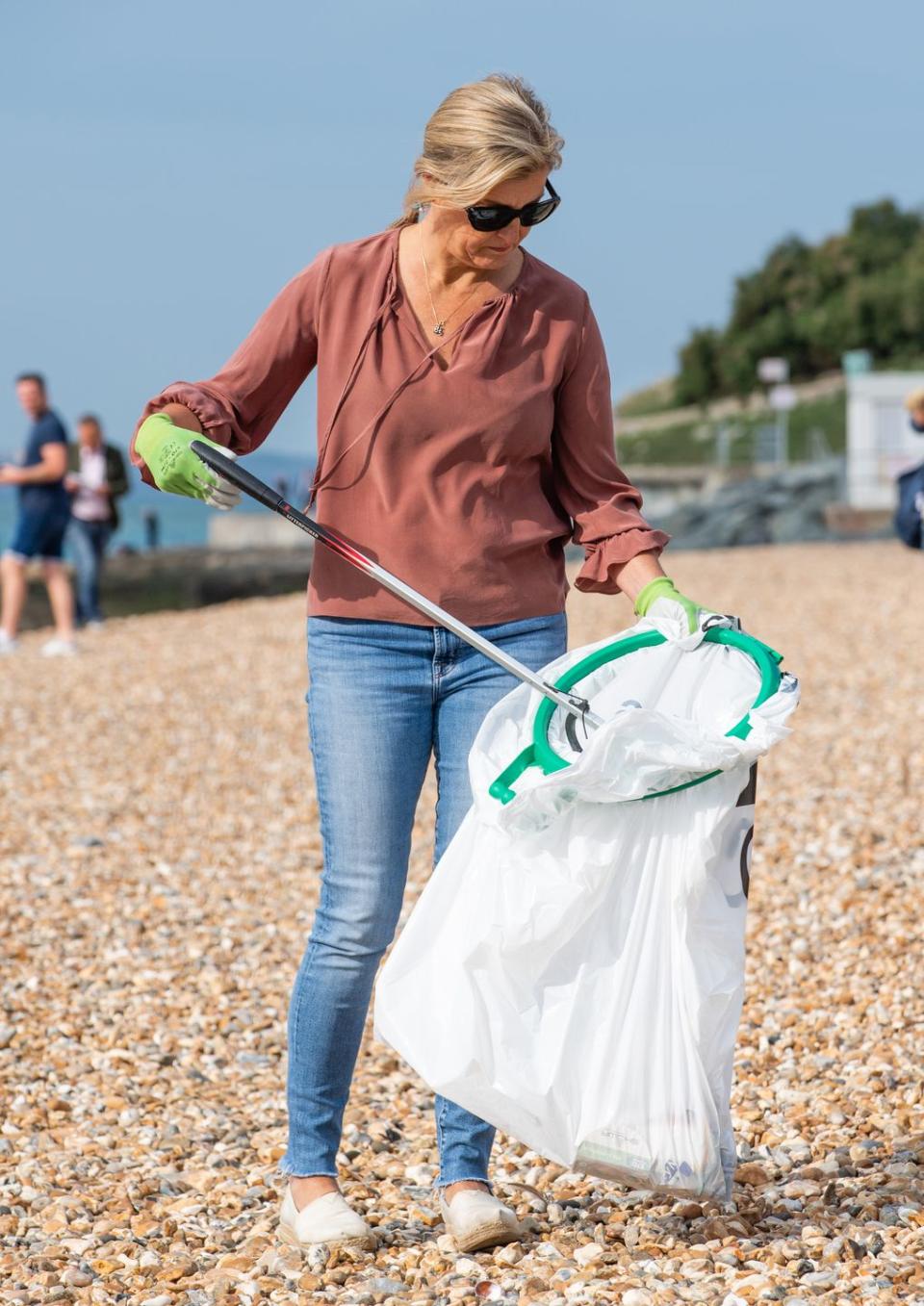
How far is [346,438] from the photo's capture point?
8.35 feet

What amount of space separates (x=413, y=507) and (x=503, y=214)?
1.49 feet

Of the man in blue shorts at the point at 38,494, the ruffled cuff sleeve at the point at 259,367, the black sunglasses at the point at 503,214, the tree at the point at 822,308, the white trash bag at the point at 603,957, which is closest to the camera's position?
the white trash bag at the point at 603,957

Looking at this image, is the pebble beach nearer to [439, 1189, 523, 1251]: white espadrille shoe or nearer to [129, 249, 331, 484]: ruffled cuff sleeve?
[439, 1189, 523, 1251]: white espadrille shoe

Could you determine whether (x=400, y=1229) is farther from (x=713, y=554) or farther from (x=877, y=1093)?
(x=713, y=554)

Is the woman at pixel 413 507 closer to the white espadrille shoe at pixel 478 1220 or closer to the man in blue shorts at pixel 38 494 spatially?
the white espadrille shoe at pixel 478 1220

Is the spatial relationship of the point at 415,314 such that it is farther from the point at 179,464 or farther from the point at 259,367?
the point at 179,464

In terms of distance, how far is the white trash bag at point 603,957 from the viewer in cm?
233

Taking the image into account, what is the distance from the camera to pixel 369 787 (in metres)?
2.57

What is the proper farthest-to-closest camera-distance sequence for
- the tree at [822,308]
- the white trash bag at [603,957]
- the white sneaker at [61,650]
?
1. the tree at [822,308]
2. the white sneaker at [61,650]
3. the white trash bag at [603,957]

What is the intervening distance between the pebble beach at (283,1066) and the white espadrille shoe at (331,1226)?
26mm

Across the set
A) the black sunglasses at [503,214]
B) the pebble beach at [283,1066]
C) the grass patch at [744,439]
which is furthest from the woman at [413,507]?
the grass patch at [744,439]

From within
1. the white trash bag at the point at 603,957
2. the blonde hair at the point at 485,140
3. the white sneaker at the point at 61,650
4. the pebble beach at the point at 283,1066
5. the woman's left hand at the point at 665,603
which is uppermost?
the blonde hair at the point at 485,140

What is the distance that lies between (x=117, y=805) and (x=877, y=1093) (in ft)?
12.7

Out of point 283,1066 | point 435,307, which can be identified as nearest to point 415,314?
point 435,307
